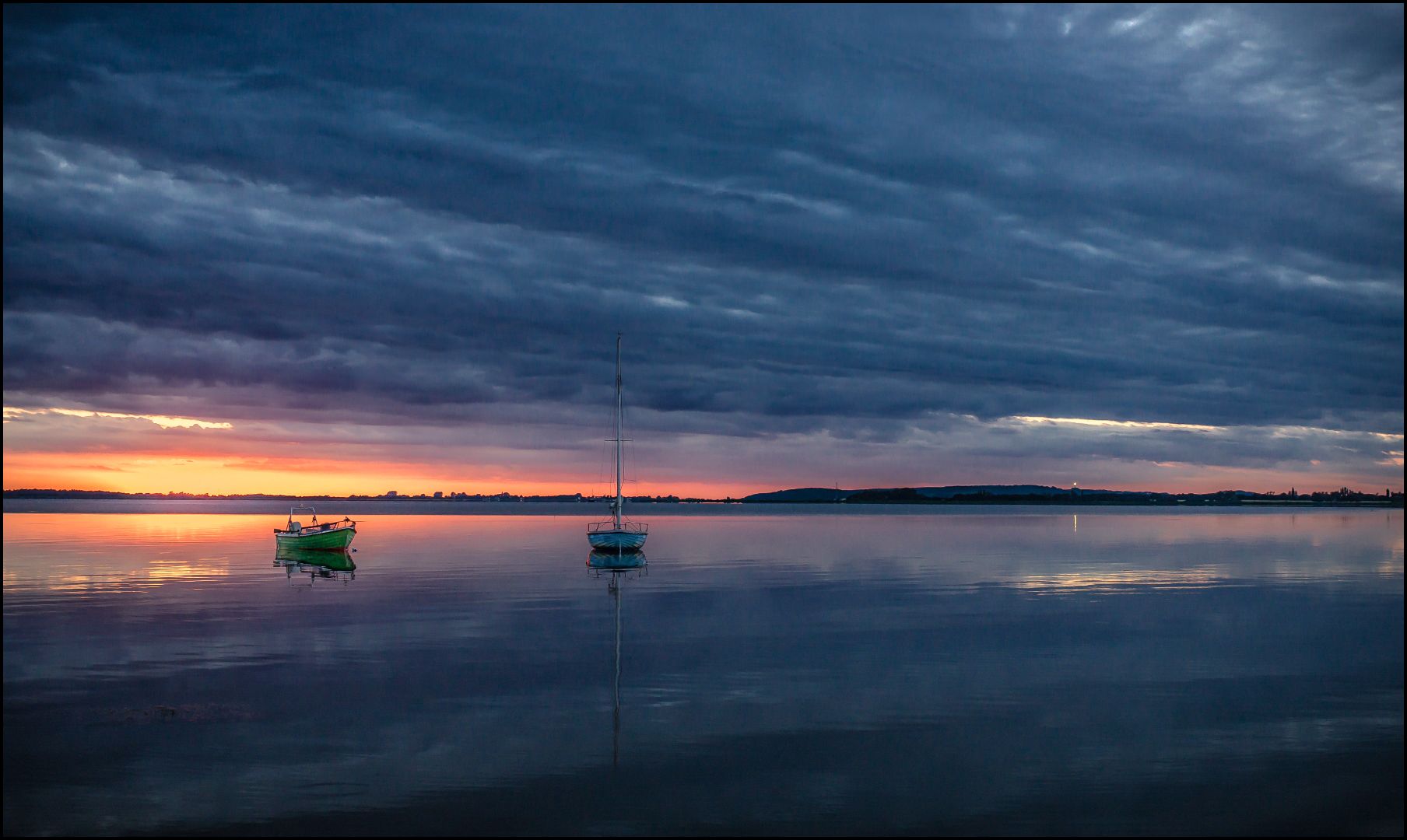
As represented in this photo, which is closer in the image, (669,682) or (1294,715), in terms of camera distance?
(1294,715)

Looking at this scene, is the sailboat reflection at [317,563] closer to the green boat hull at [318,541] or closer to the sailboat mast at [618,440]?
the green boat hull at [318,541]

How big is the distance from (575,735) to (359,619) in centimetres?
2180

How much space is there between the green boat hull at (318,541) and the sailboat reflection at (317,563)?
0.86 feet

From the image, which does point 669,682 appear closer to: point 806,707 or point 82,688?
point 806,707

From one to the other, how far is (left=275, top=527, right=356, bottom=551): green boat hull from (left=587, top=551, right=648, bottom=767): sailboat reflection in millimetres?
22185

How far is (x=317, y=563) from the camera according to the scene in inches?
2822

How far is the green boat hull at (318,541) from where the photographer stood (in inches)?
3172

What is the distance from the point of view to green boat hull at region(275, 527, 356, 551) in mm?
80562

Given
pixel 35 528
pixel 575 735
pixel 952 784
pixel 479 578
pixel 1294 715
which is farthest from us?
pixel 35 528

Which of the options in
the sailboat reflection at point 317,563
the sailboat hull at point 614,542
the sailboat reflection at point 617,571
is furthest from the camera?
the sailboat hull at point 614,542

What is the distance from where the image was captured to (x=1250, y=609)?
4197 centimetres

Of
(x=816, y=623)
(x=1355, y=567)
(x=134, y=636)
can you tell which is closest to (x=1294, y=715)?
(x=816, y=623)

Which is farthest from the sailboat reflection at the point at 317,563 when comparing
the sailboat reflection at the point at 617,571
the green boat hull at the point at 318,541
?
the sailboat reflection at the point at 617,571

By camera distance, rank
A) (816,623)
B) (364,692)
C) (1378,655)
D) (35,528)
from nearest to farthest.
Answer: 1. (364,692)
2. (1378,655)
3. (816,623)
4. (35,528)
